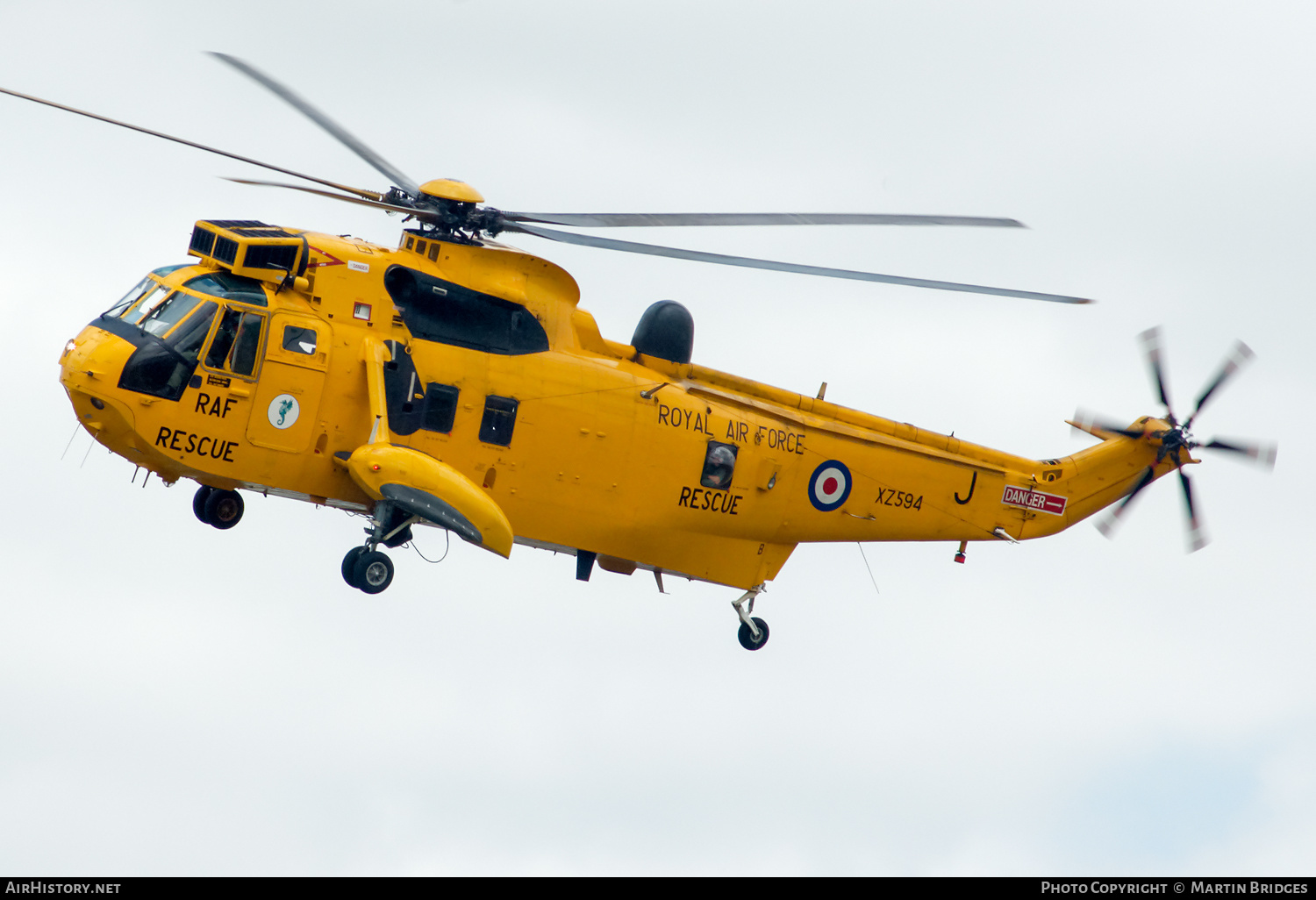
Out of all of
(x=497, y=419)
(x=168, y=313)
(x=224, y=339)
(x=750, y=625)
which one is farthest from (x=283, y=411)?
(x=750, y=625)

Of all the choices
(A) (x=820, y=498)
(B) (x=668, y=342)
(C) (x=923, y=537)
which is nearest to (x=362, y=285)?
(B) (x=668, y=342)

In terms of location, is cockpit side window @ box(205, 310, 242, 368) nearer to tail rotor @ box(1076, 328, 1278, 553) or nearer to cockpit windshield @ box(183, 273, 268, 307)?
cockpit windshield @ box(183, 273, 268, 307)

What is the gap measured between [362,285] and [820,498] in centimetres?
700

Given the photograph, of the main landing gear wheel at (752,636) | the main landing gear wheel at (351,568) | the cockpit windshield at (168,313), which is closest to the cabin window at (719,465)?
the main landing gear wheel at (752,636)

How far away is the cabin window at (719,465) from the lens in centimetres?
1994

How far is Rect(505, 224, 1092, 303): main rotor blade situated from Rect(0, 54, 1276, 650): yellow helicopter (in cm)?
3

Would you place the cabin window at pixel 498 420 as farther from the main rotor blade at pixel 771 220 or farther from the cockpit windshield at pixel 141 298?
the cockpit windshield at pixel 141 298

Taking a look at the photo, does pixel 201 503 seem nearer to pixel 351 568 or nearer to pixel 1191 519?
pixel 351 568

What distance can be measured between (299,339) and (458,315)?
1.97 m

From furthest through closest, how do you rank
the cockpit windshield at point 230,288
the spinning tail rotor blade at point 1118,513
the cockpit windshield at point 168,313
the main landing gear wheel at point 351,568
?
the spinning tail rotor blade at point 1118,513 < the main landing gear wheel at point 351,568 < the cockpit windshield at point 230,288 < the cockpit windshield at point 168,313

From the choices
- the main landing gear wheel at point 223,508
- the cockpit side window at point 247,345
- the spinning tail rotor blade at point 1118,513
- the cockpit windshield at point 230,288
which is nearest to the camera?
the cockpit side window at point 247,345

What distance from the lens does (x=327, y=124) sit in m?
17.9

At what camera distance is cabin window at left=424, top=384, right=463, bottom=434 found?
58.5 feet

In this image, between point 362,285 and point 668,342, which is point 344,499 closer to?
point 362,285
